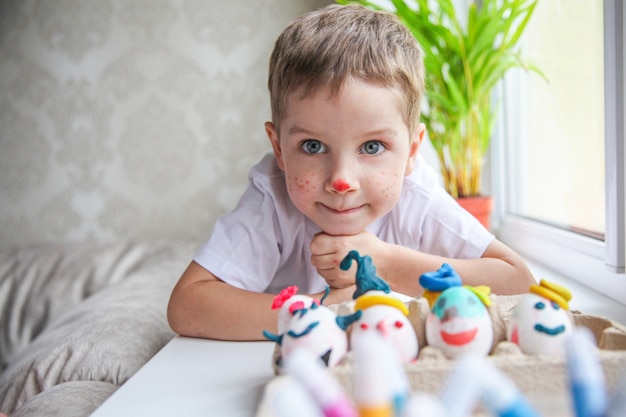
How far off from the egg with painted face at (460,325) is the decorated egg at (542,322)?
0.02 m

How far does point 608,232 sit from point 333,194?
391 mm

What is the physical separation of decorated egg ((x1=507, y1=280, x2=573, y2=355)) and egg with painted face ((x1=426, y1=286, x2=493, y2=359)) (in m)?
0.02

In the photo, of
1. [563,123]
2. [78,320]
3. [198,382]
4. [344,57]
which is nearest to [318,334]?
[198,382]

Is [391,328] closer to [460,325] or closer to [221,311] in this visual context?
[460,325]

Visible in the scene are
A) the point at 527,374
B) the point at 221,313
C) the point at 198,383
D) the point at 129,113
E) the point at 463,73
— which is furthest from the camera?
the point at 129,113

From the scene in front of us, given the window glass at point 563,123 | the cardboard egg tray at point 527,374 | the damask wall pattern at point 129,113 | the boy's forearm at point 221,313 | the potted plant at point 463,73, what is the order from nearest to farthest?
the cardboard egg tray at point 527,374 < the boy's forearm at point 221,313 < the window glass at point 563,123 < the potted plant at point 463,73 < the damask wall pattern at point 129,113

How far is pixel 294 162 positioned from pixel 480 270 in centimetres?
30

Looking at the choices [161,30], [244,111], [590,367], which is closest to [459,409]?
[590,367]

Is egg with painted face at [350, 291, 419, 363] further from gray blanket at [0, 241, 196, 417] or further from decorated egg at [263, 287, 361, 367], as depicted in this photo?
gray blanket at [0, 241, 196, 417]

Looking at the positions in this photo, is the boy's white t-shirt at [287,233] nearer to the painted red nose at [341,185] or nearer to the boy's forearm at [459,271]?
the boy's forearm at [459,271]

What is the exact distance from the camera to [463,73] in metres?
1.39

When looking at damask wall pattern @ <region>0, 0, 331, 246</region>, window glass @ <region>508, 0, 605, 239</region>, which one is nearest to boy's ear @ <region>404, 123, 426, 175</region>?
window glass @ <region>508, 0, 605, 239</region>

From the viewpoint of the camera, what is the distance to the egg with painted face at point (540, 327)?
40 centimetres

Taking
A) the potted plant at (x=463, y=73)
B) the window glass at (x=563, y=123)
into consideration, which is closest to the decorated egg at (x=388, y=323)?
the window glass at (x=563, y=123)
